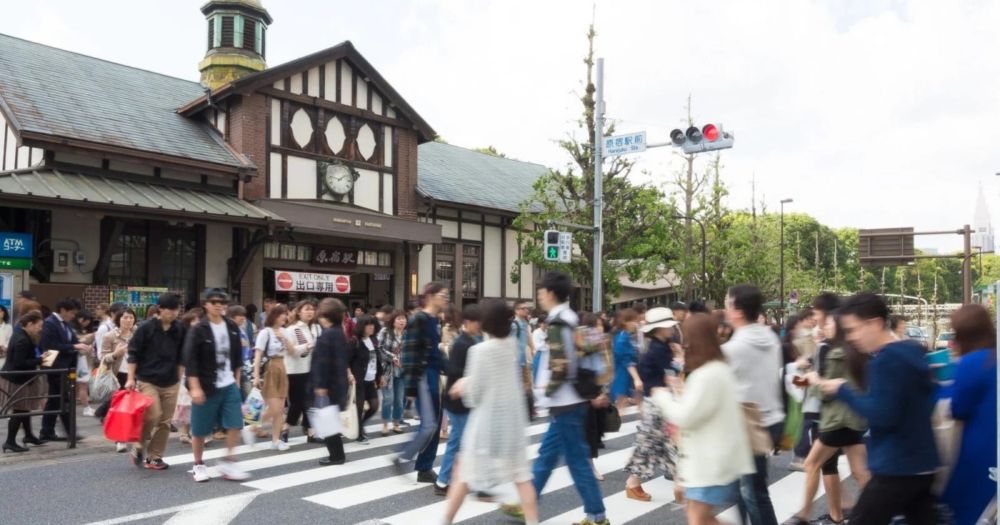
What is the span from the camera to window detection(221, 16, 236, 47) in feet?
84.4

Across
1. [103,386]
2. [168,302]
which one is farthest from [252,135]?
[168,302]

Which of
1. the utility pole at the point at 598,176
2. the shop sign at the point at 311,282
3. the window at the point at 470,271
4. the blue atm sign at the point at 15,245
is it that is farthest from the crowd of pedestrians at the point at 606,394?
the window at the point at 470,271

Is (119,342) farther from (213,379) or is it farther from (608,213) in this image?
(608,213)

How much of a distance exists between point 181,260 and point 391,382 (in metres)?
9.35

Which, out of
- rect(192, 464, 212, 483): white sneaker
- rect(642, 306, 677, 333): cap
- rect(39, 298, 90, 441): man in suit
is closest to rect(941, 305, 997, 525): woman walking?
rect(642, 306, 677, 333): cap

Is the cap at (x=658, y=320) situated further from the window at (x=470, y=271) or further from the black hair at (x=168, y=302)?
the window at (x=470, y=271)

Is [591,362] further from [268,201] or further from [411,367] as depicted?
[268,201]

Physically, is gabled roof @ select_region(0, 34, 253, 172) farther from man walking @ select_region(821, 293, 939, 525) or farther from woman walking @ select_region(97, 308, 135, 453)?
man walking @ select_region(821, 293, 939, 525)

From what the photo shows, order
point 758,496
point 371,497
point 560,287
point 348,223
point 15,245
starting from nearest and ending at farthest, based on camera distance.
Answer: point 758,496 < point 560,287 < point 371,497 < point 15,245 < point 348,223

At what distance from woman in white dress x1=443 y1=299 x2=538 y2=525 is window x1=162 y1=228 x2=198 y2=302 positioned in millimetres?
14158

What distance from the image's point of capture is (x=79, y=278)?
15.5 meters

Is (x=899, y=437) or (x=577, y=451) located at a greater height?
(x=899, y=437)

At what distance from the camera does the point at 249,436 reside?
8953 mm

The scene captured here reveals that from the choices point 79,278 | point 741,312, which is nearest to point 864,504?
point 741,312
